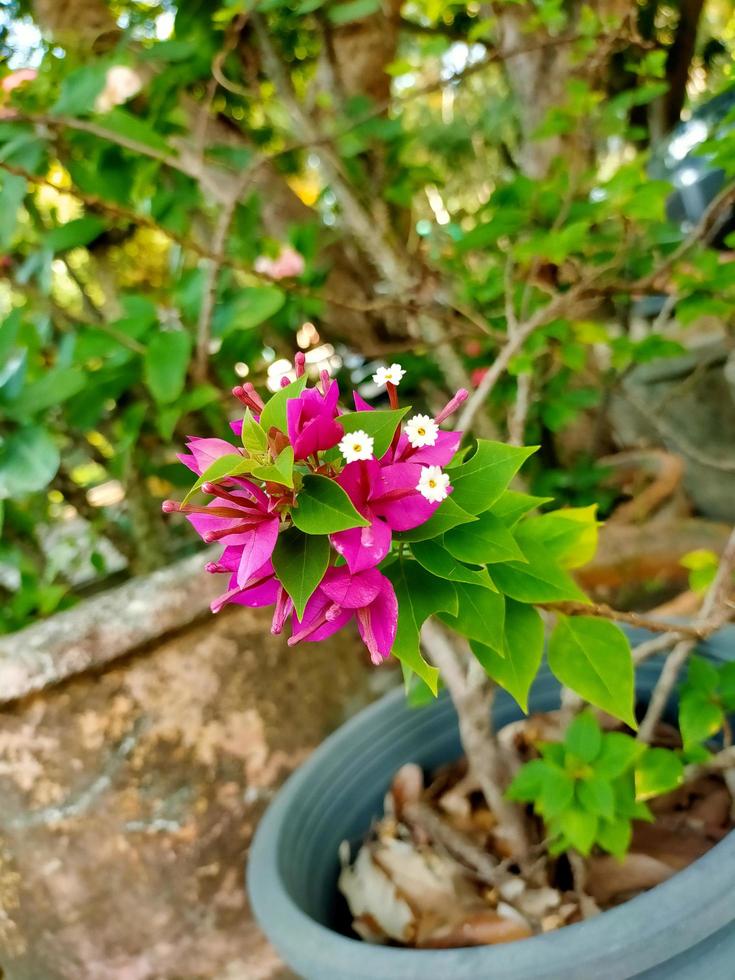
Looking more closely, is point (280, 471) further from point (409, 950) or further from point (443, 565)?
point (409, 950)

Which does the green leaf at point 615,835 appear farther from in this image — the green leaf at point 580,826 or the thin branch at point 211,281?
the thin branch at point 211,281

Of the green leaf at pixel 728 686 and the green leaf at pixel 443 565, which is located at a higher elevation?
the green leaf at pixel 443 565

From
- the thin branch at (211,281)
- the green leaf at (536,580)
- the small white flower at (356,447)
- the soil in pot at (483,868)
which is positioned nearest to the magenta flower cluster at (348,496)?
the small white flower at (356,447)

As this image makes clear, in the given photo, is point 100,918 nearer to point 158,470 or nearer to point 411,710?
point 411,710

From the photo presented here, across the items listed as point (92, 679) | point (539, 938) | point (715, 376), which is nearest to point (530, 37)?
point (715, 376)

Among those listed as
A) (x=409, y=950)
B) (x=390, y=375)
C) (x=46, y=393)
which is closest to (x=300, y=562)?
(x=390, y=375)

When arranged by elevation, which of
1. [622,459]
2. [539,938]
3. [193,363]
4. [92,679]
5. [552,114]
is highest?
[552,114]
